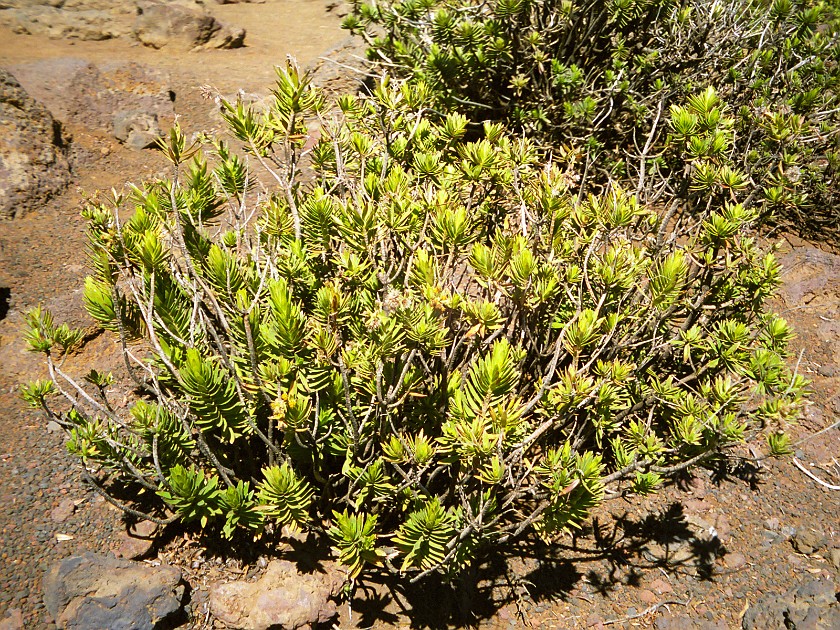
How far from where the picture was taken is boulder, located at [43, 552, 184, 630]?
2541 mm

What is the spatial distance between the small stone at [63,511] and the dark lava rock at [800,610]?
2952 millimetres

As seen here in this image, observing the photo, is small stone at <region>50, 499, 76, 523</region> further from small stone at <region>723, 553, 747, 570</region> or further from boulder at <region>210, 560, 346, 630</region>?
small stone at <region>723, 553, 747, 570</region>

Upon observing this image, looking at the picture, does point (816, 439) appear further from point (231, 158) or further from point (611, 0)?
point (231, 158)

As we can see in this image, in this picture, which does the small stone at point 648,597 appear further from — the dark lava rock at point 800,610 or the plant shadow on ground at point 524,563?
the dark lava rock at point 800,610

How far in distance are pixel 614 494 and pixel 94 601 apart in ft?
6.62

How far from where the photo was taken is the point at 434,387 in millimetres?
2746

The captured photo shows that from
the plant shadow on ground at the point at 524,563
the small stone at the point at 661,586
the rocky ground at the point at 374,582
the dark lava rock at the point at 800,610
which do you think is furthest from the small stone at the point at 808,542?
the small stone at the point at 661,586

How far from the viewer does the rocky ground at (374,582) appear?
2.73 m

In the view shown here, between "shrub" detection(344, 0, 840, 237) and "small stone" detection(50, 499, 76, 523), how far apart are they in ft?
9.85

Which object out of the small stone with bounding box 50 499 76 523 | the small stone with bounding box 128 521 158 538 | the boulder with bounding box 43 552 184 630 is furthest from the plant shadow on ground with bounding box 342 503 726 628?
the small stone with bounding box 50 499 76 523

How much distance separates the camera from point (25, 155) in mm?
4648

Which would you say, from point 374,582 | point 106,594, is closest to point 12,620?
point 106,594

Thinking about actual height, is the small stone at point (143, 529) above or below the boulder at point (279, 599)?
above

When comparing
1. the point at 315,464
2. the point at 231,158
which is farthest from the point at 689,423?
the point at 231,158
